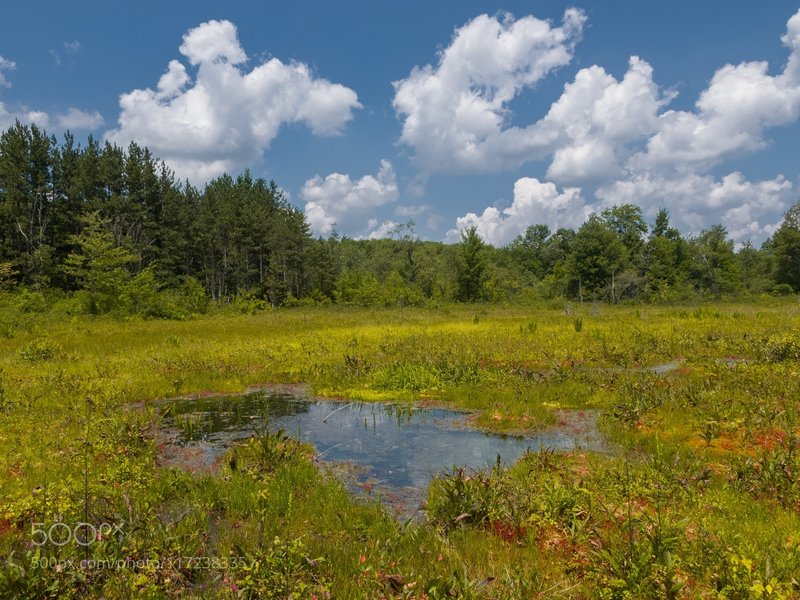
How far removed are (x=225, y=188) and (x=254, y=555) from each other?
106590 millimetres

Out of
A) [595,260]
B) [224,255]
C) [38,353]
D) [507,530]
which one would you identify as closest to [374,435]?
[507,530]

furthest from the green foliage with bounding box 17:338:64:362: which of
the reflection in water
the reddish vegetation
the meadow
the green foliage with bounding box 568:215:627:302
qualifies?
the green foliage with bounding box 568:215:627:302

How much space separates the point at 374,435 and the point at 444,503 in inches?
170

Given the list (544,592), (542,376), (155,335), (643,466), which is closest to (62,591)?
(544,592)

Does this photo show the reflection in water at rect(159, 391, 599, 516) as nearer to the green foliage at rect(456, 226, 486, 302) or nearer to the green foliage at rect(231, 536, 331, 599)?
the green foliage at rect(231, 536, 331, 599)

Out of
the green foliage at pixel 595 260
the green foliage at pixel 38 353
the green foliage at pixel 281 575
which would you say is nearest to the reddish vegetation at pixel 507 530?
the green foliage at pixel 281 575

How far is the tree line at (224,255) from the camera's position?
55500 mm

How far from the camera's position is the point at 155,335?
25875mm

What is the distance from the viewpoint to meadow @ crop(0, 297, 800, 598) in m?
4.67

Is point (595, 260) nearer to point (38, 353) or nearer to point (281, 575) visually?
point (38, 353)

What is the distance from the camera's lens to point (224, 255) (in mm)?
74188

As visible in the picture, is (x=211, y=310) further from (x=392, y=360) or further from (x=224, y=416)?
(x=224, y=416)

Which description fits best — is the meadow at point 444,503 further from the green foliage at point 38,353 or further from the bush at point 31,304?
the bush at point 31,304

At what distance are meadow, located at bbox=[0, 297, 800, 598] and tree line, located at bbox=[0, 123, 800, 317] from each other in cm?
3358
